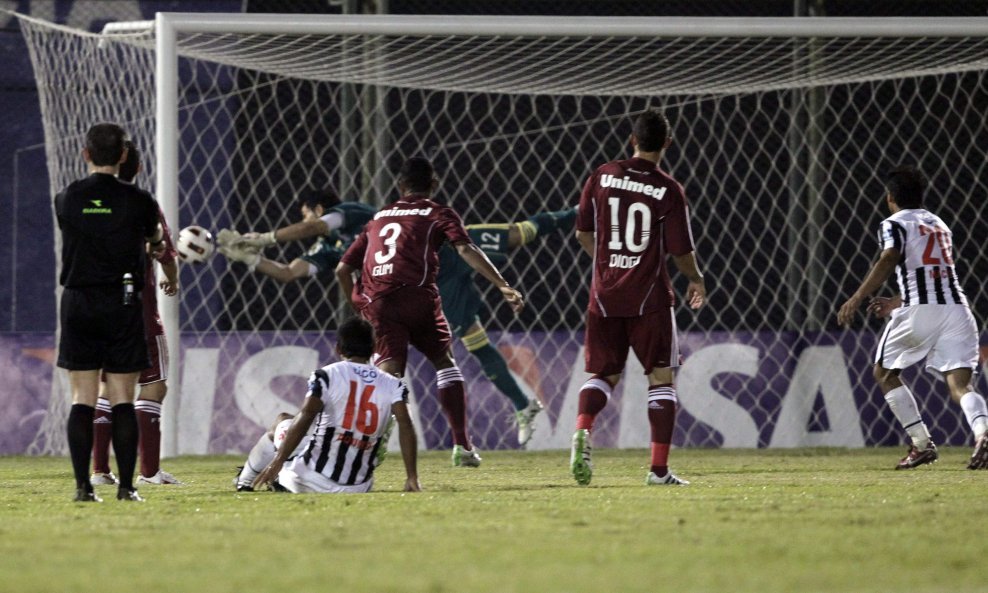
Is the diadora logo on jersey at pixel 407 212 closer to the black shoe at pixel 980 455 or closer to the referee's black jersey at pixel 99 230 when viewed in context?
the referee's black jersey at pixel 99 230

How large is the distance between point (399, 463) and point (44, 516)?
4.10 m

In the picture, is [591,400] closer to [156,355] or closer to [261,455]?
[261,455]

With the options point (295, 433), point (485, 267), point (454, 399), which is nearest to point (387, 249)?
point (485, 267)

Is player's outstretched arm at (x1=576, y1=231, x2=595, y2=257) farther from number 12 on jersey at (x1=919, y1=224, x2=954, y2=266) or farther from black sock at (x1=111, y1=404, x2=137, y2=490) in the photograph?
black sock at (x1=111, y1=404, x2=137, y2=490)

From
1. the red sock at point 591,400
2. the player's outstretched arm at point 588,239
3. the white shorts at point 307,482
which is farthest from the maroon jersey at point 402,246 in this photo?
the white shorts at point 307,482

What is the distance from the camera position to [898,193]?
333 inches

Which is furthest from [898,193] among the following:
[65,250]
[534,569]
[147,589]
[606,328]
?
[147,589]

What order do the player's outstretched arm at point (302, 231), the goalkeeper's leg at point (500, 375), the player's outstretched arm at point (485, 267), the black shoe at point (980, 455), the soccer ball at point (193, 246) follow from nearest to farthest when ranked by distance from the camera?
the player's outstretched arm at point (485, 267)
the black shoe at point (980, 455)
the player's outstretched arm at point (302, 231)
the soccer ball at point (193, 246)
the goalkeeper's leg at point (500, 375)

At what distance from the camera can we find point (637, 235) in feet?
23.3

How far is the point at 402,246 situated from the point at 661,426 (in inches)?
70.3

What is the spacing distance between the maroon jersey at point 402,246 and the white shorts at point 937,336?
2453 mm

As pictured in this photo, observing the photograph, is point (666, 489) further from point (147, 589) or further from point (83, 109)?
point (83, 109)

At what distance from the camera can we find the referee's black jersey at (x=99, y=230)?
20.0 ft

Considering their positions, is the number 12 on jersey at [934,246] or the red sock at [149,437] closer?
the red sock at [149,437]
